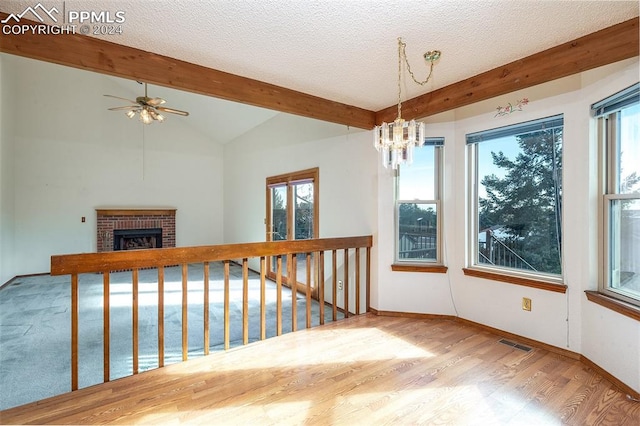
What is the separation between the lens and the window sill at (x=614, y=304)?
2.00m

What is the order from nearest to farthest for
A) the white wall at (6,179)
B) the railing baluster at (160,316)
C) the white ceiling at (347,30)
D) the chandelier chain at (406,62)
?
the white ceiling at (347,30), the chandelier chain at (406,62), the railing baluster at (160,316), the white wall at (6,179)

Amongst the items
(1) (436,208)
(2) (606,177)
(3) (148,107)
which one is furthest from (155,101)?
(2) (606,177)

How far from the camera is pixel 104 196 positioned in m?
6.88

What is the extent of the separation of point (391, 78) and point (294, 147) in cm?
278

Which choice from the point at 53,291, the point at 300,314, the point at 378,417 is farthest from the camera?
the point at 53,291

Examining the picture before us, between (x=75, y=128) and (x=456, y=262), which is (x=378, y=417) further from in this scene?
(x=75, y=128)

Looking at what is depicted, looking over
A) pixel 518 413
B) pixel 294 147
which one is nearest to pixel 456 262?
pixel 518 413

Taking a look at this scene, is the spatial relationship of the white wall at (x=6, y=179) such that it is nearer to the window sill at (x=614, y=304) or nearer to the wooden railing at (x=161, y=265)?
the wooden railing at (x=161, y=265)

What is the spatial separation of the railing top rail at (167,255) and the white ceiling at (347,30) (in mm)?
1497

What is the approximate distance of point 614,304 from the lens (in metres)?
2.14

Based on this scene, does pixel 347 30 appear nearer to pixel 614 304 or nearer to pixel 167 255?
pixel 167 255

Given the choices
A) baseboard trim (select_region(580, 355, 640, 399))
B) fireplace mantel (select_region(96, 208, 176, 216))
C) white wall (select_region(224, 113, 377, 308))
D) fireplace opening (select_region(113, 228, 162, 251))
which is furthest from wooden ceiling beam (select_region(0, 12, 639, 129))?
fireplace opening (select_region(113, 228, 162, 251))

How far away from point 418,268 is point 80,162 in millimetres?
7331

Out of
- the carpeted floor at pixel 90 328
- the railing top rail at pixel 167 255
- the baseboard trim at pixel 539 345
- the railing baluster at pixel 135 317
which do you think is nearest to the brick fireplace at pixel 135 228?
the carpeted floor at pixel 90 328
